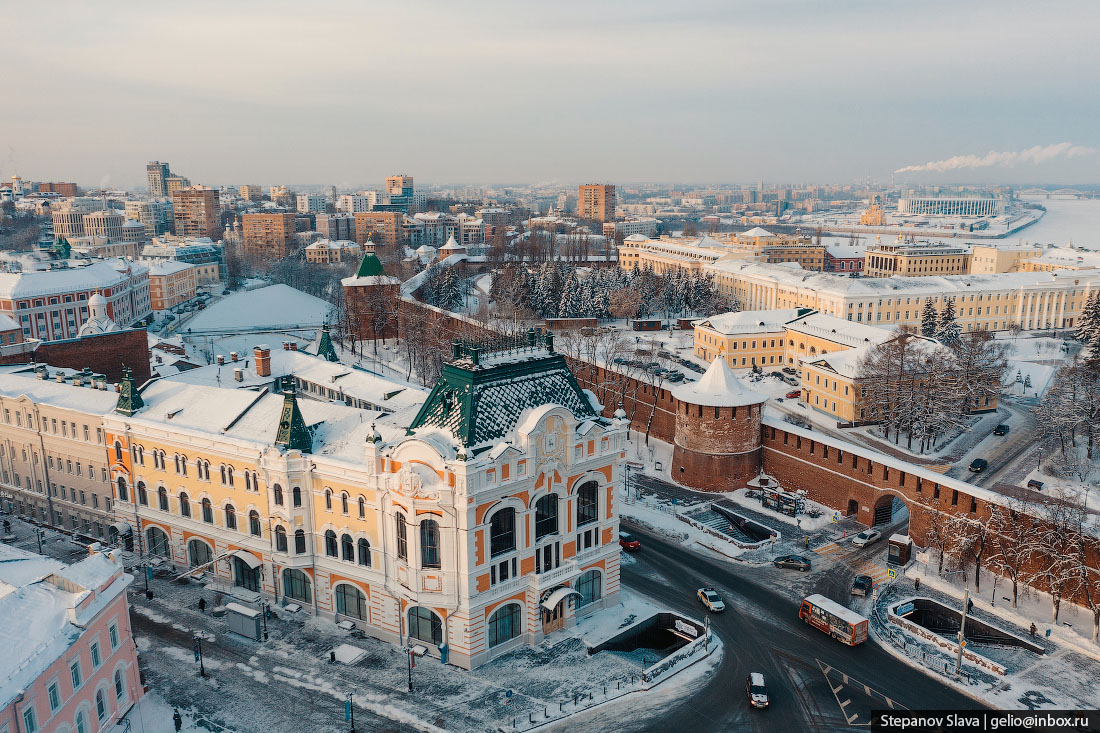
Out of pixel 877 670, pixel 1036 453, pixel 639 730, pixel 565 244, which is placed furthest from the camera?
pixel 565 244

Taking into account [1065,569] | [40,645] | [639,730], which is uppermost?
[40,645]

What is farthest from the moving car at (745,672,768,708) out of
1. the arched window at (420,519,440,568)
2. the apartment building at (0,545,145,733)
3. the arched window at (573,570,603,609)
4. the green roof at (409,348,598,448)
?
the apartment building at (0,545,145,733)

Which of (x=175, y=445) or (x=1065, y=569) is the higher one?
(x=175, y=445)

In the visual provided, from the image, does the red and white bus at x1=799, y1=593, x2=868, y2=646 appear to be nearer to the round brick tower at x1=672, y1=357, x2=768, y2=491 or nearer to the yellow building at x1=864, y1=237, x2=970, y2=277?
the round brick tower at x1=672, y1=357, x2=768, y2=491

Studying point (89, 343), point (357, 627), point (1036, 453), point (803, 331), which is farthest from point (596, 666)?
point (803, 331)

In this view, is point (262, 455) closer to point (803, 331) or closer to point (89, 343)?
point (89, 343)

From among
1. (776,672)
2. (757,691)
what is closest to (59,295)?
(776,672)

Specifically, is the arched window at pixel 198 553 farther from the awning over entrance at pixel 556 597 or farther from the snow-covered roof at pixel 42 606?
the awning over entrance at pixel 556 597
